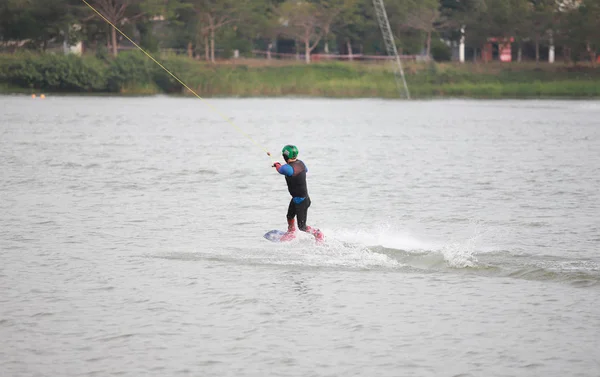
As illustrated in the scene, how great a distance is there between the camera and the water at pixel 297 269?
35.5 feet

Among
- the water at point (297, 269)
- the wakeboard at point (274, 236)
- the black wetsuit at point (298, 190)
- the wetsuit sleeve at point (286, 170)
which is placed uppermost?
the wetsuit sleeve at point (286, 170)

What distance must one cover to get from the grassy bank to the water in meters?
43.4

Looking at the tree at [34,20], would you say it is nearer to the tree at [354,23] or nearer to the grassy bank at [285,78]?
the grassy bank at [285,78]

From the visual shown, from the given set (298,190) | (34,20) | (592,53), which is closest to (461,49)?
(592,53)

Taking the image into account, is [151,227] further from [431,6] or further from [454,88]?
[431,6]

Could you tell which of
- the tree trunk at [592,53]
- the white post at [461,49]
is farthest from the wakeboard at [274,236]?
the white post at [461,49]

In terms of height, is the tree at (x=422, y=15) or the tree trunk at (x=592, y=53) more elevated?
the tree at (x=422, y=15)

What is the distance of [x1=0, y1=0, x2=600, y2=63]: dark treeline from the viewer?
3236 inches

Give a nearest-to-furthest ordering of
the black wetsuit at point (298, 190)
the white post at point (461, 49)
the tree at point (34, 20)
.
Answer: the black wetsuit at point (298, 190) → the tree at point (34, 20) → the white post at point (461, 49)

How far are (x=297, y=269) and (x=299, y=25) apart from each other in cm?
7466

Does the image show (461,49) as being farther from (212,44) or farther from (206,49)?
(206,49)

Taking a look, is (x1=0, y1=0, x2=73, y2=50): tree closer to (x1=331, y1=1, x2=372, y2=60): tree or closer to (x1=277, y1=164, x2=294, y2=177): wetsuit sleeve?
(x1=331, y1=1, x2=372, y2=60): tree

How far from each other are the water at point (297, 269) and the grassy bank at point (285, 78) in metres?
43.4

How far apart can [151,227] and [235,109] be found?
1841 inches
